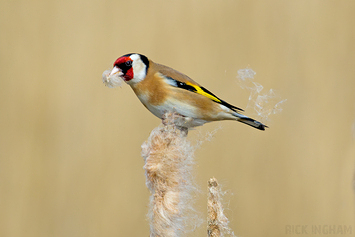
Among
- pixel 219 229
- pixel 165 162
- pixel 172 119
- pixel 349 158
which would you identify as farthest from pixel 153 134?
pixel 349 158

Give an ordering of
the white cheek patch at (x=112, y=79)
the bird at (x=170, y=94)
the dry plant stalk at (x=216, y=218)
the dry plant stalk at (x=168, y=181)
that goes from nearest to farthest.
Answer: the dry plant stalk at (x=216, y=218)
the dry plant stalk at (x=168, y=181)
the white cheek patch at (x=112, y=79)
the bird at (x=170, y=94)

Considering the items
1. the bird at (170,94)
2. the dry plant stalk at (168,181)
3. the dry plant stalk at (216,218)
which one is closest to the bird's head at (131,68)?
the bird at (170,94)

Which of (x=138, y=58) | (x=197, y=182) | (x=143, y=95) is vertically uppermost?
(x=138, y=58)

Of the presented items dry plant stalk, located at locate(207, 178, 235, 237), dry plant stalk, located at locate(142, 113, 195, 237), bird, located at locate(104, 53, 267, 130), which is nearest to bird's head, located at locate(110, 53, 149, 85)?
bird, located at locate(104, 53, 267, 130)

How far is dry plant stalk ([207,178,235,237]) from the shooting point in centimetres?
106

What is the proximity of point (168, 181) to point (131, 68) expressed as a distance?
610 mm

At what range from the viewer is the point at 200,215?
4.09ft

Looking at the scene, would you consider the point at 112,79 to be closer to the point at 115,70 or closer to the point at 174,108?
the point at 115,70

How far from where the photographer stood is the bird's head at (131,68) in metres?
1.63

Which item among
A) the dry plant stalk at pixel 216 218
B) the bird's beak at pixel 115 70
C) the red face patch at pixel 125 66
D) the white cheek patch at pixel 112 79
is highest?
the red face patch at pixel 125 66

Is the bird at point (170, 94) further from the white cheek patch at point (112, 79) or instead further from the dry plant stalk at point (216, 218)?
the dry plant stalk at point (216, 218)

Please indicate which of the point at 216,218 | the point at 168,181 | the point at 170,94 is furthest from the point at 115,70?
the point at 216,218

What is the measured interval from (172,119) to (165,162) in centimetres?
39

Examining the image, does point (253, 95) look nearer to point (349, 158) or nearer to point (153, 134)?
point (153, 134)
